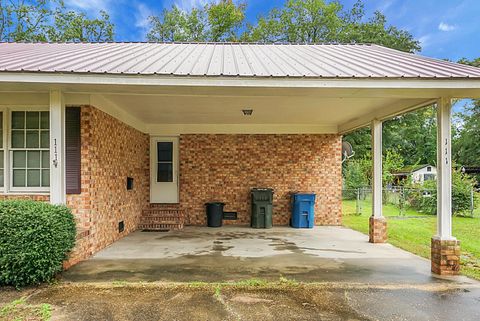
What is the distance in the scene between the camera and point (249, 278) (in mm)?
4867

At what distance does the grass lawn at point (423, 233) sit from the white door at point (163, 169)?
5.53m

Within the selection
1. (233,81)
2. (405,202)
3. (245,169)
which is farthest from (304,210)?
(405,202)

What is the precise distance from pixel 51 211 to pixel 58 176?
2.24ft

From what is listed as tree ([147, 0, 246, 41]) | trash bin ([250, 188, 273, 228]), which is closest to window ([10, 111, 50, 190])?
trash bin ([250, 188, 273, 228])

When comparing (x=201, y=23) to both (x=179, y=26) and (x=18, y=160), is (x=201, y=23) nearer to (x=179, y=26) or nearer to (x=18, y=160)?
(x=179, y=26)

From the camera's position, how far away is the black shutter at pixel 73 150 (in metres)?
5.85

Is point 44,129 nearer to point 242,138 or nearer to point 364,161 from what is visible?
point 242,138

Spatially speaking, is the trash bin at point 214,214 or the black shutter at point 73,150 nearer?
the black shutter at point 73,150

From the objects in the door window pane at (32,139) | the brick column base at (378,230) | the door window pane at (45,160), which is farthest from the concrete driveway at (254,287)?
the door window pane at (32,139)

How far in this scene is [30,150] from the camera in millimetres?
5973

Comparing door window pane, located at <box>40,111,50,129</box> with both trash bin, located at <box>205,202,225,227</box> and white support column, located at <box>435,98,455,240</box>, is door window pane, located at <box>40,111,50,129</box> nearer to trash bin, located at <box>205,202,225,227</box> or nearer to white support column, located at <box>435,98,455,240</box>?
trash bin, located at <box>205,202,225,227</box>

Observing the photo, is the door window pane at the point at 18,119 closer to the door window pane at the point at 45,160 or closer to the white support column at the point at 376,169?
the door window pane at the point at 45,160

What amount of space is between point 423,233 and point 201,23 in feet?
66.0

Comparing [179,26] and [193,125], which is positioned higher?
[179,26]
